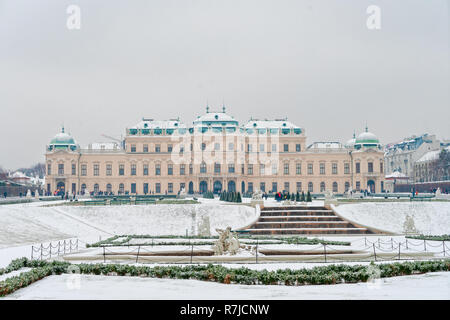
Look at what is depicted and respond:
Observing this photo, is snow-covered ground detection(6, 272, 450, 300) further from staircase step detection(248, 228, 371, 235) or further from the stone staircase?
the stone staircase

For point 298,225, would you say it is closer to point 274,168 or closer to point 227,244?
point 227,244

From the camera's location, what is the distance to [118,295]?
43.0 ft

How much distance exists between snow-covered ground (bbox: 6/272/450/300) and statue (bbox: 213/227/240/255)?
6.60 metres

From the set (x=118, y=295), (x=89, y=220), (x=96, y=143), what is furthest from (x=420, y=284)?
(x=96, y=143)

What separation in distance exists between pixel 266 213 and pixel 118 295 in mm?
29570

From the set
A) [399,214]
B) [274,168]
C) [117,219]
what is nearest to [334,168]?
[274,168]

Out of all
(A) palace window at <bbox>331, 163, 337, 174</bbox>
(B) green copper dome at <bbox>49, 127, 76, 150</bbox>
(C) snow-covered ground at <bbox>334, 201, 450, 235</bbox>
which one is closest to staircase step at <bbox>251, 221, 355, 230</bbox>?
(C) snow-covered ground at <bbox>334, 201, 450, 235</bbox>

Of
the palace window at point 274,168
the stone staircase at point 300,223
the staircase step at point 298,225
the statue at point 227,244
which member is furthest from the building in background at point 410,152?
the statue at point 227,244

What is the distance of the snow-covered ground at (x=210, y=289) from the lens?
12914 mm

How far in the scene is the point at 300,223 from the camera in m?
38.8

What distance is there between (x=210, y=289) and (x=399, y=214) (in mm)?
32421

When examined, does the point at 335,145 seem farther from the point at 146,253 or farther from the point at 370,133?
the point at 146,253

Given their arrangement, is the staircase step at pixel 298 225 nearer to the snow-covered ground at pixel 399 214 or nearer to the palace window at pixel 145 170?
the snow-covered ground at pixel 399 214

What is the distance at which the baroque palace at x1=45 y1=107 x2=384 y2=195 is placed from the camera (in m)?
69.8
